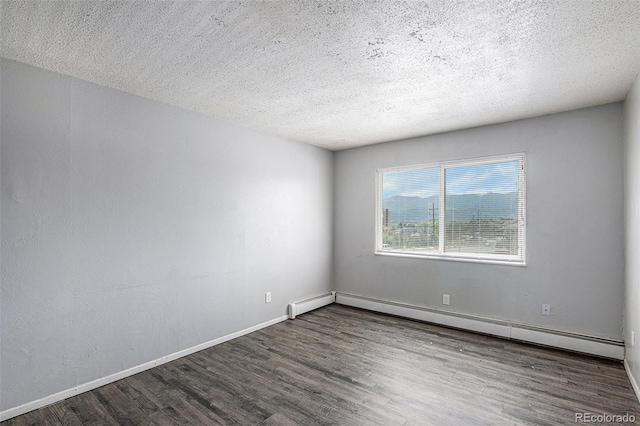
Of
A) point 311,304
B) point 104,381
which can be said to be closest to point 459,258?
point 311,304

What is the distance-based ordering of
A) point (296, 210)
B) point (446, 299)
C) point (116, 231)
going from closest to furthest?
1. point (116, 231)
2. point (446, 299)
3. point (296, 210)

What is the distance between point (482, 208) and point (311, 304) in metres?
2.66

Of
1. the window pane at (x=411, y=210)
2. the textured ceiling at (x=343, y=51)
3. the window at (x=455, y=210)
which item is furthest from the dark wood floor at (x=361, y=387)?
the textured ceiling at (x=343, y=51)

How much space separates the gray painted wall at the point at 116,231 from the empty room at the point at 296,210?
2 centimetres

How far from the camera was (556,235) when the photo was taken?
11.1ft

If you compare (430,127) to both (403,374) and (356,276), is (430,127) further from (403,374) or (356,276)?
(403,374)

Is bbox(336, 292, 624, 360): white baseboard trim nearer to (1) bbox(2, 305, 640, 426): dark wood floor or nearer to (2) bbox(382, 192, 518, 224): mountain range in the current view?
(1) bbox(2, 305, 640, 426): dark wood floor

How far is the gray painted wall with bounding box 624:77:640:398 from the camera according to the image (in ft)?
8.10

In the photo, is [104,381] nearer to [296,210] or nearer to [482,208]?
[296,210]

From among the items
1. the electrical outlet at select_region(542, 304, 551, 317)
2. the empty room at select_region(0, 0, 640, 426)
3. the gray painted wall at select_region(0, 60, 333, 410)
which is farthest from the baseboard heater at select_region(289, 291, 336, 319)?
the electrical outlet at select_region(542, 304, 551, 317)

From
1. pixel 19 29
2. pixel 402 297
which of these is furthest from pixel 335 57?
pixel 402 297

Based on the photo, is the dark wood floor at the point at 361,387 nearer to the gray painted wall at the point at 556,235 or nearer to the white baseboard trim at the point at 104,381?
the white baseboard trim at the point at 104,381

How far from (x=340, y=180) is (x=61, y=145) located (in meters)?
3.63

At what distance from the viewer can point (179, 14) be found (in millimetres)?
1762
